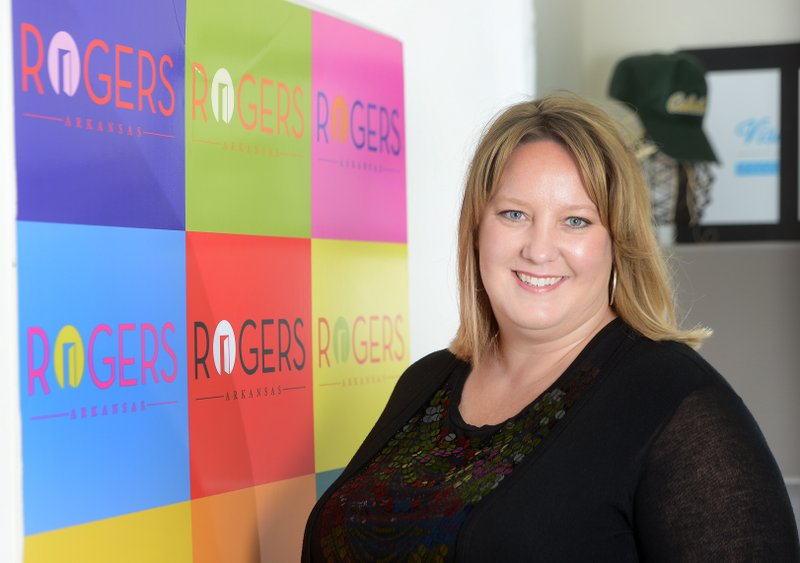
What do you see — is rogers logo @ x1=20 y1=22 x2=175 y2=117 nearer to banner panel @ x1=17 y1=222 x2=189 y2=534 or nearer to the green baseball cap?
banner panel @ x1=17 y1=222 x2=189 y2=534

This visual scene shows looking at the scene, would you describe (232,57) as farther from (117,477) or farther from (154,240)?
(117,477)

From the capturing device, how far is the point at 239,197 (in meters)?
1.50

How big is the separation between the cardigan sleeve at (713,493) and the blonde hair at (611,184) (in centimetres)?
16

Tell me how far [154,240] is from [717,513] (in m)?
0.72

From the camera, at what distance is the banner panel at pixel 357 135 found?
169 centimetres

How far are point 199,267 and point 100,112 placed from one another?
25 cm

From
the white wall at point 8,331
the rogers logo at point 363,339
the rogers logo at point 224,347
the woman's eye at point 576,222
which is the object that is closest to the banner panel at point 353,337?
the rogers logo at point 363,339

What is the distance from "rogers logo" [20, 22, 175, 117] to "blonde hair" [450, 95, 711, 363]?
0.42m

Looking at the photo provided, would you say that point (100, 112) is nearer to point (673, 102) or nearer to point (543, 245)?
point (543, 245)

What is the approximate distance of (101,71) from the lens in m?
1.27

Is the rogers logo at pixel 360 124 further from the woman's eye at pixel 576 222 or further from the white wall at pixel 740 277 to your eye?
the white wall at pixel 740 277

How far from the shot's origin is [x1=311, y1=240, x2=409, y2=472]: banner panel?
1704 millimetres

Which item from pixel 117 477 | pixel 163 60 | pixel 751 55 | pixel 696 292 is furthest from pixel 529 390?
pixel 751 55

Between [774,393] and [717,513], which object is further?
[774,393]
